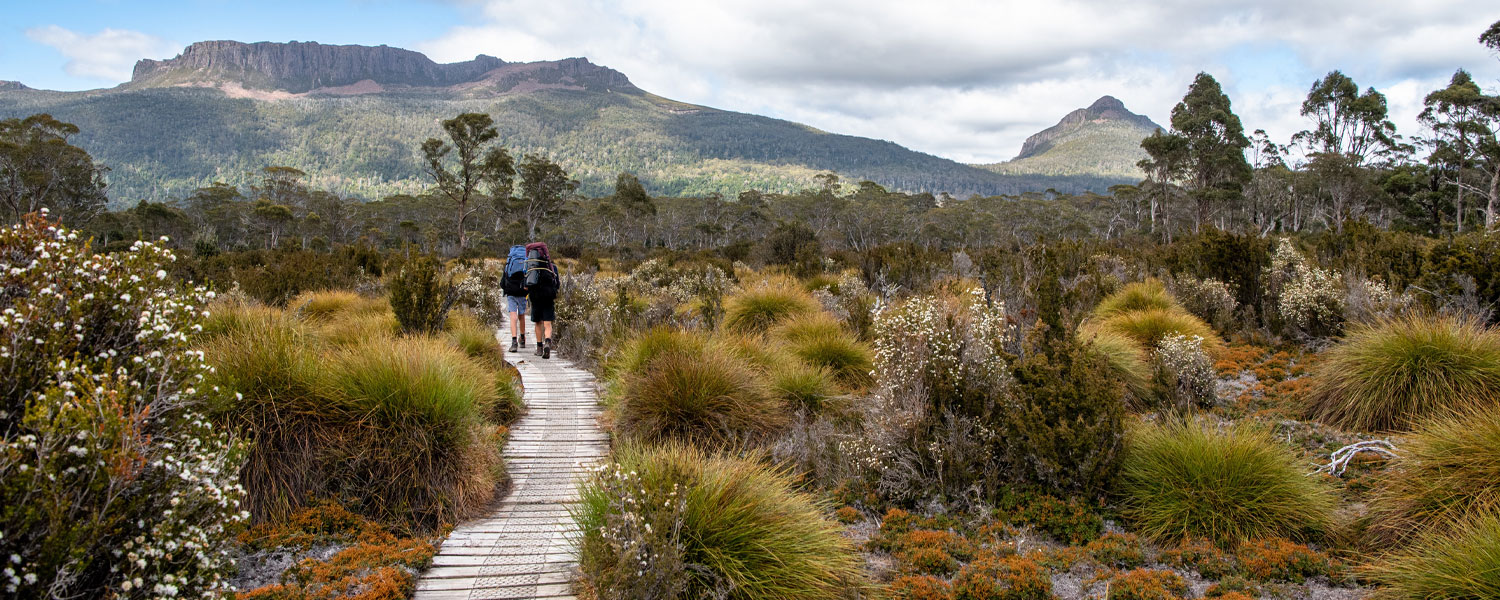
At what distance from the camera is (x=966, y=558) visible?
4309 mm

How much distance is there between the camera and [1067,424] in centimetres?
487

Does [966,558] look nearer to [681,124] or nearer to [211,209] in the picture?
[211,209]

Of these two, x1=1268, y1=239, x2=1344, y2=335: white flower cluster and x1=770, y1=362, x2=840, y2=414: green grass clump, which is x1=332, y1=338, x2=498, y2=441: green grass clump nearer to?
x1=770, y1=362, x2=840, y2=414: green grass clump

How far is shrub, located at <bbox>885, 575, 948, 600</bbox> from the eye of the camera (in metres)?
3.73

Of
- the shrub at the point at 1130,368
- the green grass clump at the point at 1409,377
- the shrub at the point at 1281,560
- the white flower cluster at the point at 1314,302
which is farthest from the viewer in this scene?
the white flower cluster at the point at 1314,302

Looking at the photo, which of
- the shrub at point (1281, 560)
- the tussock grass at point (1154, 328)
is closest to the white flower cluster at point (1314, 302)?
the tussock grass at point (1154, 328)

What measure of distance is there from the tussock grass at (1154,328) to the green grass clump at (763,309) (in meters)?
4.15

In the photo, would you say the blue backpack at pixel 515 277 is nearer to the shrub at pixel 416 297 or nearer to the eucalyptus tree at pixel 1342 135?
the shrub at pixel 416 297

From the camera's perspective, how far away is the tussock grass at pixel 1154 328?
9.02 m

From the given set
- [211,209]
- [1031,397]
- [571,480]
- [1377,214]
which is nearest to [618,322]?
[571,480]

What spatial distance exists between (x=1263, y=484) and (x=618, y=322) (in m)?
7.20

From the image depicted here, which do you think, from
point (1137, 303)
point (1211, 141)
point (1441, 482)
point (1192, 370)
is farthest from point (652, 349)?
point (1211, 141)

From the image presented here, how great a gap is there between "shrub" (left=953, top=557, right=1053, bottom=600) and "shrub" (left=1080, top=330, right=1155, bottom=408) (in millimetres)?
3793

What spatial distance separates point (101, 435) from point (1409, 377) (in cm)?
855
